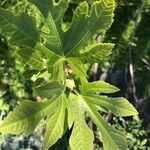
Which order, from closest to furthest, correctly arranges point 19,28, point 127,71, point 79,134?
point 19,28 < point 79,134 < point 127,71

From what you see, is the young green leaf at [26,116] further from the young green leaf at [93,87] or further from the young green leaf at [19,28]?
the young green leaf at [19,28]

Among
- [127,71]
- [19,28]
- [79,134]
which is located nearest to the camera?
[19,28]

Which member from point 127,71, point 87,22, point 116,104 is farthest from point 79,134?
point 127,71

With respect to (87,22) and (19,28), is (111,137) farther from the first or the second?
(19,28)

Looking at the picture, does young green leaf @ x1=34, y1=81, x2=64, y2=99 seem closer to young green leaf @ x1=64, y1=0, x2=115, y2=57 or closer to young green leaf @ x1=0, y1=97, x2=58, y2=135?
young green leaf @ x1=0, y1=97, x2=58, y2=135

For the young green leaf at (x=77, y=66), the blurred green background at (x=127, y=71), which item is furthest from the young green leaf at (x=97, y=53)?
the blurred green background at (x=127, y=71)

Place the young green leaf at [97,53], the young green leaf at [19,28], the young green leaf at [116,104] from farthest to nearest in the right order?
the young green leaf at [116,104] < the young green leaf at [97,53] < the young green leaf at [19,28]
